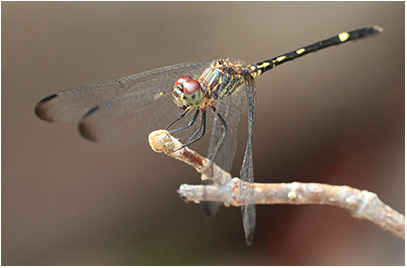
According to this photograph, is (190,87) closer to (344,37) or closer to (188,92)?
(188,92)

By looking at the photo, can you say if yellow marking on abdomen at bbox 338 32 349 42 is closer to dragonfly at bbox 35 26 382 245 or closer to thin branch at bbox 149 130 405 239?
dragonfly at bbox 35 26 382 245

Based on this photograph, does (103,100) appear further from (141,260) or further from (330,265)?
(330,265)

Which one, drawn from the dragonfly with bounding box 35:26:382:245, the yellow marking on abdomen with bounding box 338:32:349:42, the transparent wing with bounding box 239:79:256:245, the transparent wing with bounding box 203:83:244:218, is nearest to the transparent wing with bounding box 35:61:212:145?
the dragonfly with bounding box 35:26:382:245

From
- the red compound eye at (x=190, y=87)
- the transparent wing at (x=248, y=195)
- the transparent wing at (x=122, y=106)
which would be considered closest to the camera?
the transparent wing at (x=248, y=195)

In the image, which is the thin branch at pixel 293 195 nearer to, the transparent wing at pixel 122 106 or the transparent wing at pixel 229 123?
the transparent wing at pixel 229 123

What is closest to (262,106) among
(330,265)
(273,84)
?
(273,84)

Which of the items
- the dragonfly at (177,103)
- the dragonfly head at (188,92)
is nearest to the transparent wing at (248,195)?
the dragonfly at (177,103)
